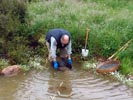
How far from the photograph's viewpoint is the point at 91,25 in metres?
12.8

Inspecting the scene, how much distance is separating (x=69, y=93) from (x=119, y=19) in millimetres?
4311

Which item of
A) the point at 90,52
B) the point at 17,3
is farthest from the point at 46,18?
the point at 90,52

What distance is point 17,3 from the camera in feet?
40.7

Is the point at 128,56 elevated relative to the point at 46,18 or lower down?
lower down

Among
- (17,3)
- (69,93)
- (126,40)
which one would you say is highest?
(17,3)

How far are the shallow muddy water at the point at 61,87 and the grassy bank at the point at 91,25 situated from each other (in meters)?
1.03

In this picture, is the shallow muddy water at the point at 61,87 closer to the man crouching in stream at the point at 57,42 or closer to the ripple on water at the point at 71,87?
the ripple on water at the point at 71,87

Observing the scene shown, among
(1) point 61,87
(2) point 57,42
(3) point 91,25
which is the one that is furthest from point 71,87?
(3) point 91,25

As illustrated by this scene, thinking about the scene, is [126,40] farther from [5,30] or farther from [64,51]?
[5,30]

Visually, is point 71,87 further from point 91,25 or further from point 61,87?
point 91,25

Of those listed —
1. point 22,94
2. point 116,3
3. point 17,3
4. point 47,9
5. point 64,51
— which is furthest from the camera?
point 116,3

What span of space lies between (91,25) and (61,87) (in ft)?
11.0

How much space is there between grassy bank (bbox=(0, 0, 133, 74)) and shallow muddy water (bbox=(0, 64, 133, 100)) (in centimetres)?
103

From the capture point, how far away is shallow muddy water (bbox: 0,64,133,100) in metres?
9.55
